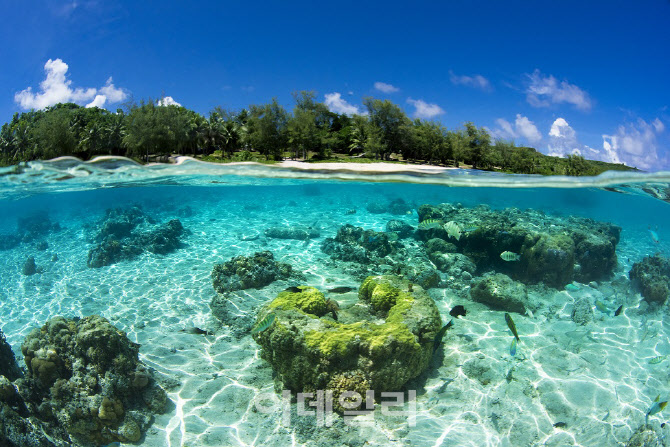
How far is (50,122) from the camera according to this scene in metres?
18.6

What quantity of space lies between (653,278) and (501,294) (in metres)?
6.77

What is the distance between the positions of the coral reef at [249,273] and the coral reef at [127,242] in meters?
5.35

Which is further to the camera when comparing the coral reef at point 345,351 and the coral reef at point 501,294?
the coral reef at point 501,294

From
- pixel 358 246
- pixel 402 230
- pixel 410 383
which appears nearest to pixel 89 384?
pixel 410 383

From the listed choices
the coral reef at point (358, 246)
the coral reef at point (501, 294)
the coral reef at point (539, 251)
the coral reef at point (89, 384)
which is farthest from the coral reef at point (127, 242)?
the coral reef at point (501, 294)

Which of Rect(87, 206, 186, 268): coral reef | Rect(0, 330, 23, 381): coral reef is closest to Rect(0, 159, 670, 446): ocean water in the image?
Rect(87, 206, 186, 268): coral reef

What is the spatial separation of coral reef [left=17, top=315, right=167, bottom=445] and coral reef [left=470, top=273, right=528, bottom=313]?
8.85 metres

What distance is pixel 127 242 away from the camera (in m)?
15.8

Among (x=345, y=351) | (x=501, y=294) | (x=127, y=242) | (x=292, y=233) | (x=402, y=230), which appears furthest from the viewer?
(x=292, y=233)

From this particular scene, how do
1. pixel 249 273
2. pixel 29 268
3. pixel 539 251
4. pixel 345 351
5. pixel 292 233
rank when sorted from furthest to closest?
1. pixel 292 233
2. pixel 29 268
3. pixel 539 251
4. pixel 249 273
5. pixel 345 351

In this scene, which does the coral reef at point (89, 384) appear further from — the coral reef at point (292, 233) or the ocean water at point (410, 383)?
the coral reef at point (292, 233)

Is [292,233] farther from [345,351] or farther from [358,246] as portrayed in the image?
[345,351]

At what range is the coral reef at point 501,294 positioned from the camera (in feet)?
32.9

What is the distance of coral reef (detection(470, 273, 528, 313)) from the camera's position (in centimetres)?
1004
